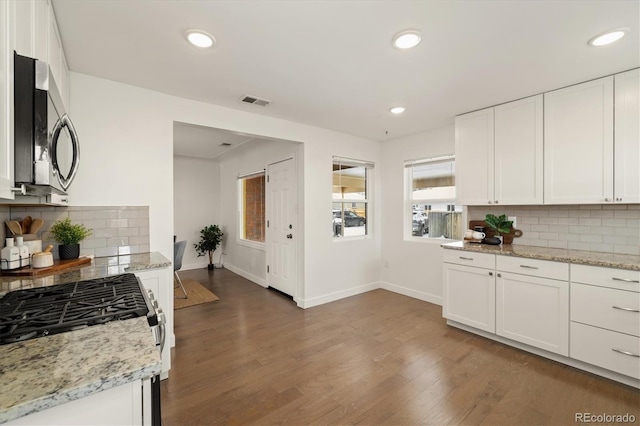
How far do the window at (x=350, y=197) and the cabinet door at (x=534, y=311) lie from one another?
6.97 feet

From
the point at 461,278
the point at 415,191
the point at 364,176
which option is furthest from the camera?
the point at 364,176

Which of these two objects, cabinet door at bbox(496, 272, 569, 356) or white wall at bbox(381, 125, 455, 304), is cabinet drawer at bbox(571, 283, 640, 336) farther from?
white wall at bbox(381, 125, 455, 304)

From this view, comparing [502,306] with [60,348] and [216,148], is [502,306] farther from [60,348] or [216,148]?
[216,148]

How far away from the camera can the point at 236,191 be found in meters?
5.59

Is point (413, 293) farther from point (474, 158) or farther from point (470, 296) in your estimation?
point (474, 158)

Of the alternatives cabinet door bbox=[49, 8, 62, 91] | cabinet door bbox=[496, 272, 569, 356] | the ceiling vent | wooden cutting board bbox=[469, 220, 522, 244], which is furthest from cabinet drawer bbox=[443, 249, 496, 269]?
cabinet door bbox=[49, 8, 62, 91]

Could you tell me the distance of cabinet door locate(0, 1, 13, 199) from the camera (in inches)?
32.3

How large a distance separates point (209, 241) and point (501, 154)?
205 inches

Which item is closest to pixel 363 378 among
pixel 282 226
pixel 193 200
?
pixel 282 226

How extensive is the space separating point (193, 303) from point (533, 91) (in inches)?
178

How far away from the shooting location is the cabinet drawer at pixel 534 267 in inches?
90.3

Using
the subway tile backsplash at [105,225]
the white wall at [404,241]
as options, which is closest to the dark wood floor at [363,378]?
the white wall at [404,241]

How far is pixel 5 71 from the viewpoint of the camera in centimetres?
85

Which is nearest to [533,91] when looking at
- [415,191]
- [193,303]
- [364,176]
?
[415,191]
